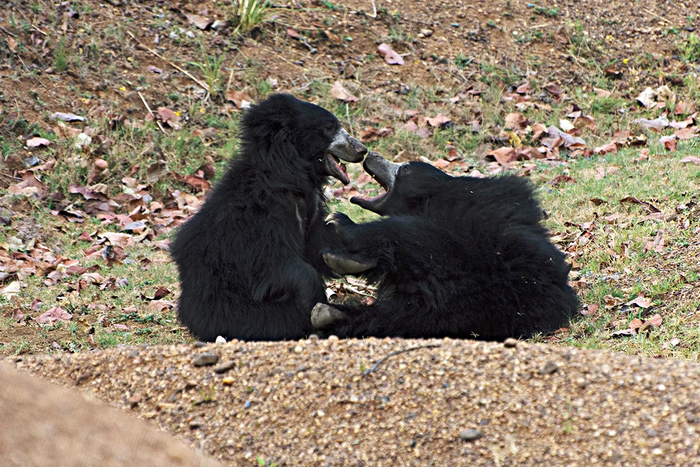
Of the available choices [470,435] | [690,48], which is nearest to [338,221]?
[470,435]

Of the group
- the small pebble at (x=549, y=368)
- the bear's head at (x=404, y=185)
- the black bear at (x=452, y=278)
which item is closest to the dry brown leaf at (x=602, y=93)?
the bear's head at (x=404, y=185)

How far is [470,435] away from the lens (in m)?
2.87

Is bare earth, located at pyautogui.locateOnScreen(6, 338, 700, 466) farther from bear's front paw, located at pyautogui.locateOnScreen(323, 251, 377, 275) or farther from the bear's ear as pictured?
the bear's ear

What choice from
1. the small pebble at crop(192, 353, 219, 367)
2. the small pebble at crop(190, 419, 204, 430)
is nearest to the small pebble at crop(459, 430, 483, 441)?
the small pebble at crop(190, 419, 204, 430)

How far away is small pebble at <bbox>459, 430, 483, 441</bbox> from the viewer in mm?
2869

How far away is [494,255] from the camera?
15.1 ft

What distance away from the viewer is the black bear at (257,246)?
14.7ft

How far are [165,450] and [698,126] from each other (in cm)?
755

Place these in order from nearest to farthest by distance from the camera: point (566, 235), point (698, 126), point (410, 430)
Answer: point (410, 430), point (566, 235), point (698, 126)

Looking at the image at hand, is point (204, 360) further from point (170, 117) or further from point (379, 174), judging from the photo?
→ point (170, 117)

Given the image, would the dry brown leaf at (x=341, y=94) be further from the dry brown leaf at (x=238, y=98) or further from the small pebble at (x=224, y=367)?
the small pebble at (x=224, y=367)

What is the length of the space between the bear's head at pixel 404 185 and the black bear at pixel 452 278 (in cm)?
42

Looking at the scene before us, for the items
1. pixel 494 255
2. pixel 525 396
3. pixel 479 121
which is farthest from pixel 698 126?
pixel 525 396

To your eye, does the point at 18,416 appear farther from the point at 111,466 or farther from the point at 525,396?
the point at 525,396
